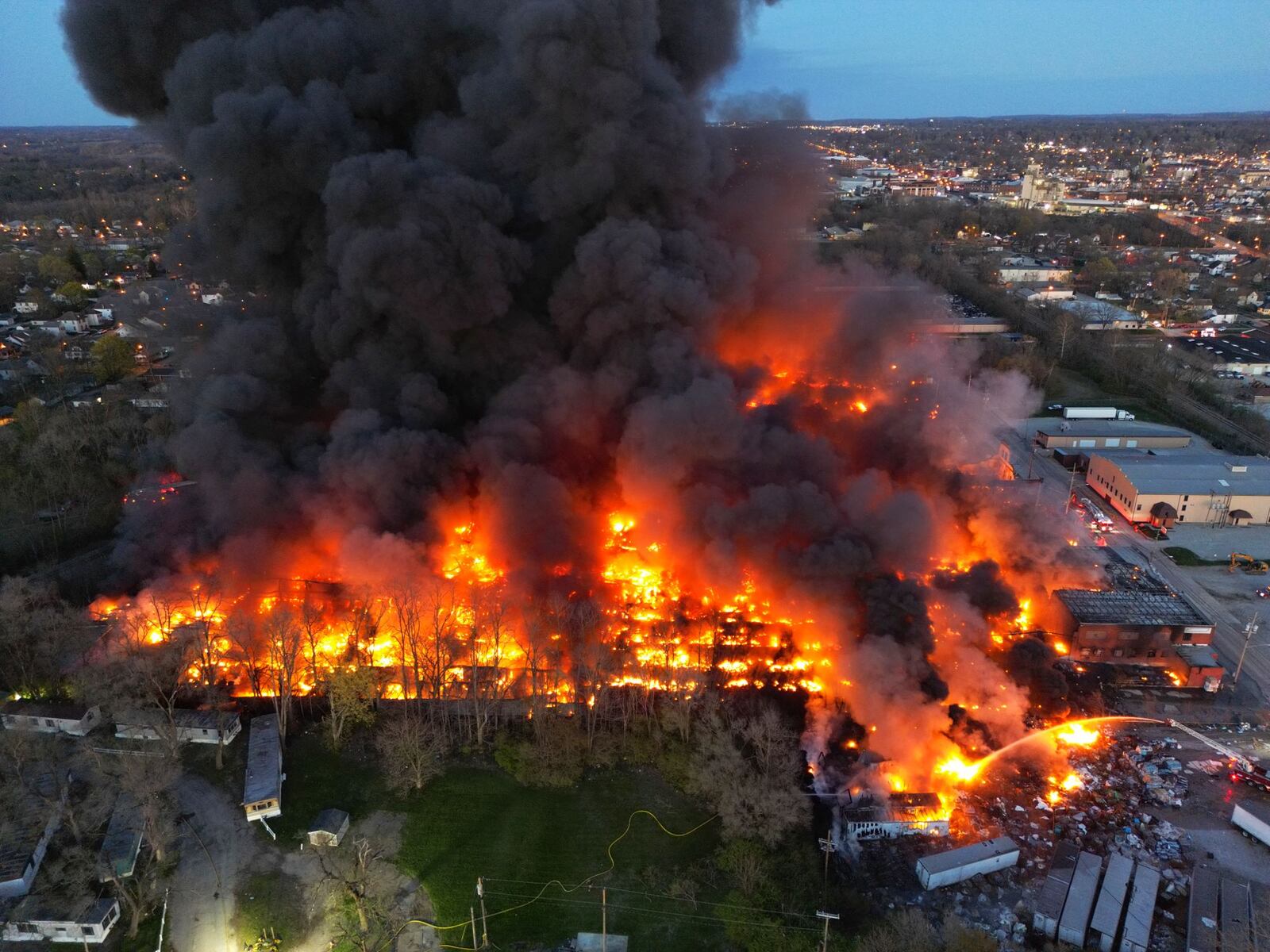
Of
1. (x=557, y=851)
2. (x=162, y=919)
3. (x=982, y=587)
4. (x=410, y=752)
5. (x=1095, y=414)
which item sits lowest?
(x=162, y=919)

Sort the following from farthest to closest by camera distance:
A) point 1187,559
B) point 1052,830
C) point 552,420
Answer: point 1187,559 < point 552,420 < point 1052,830

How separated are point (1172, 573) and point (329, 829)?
34179mm

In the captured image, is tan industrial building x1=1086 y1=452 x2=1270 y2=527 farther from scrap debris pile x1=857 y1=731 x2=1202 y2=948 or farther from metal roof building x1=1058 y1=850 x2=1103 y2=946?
metal roof building x1=1058 y1=850 x2=1103 y2=946

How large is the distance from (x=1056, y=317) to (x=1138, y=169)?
137 meters

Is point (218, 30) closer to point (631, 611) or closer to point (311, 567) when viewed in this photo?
point (311, 567)

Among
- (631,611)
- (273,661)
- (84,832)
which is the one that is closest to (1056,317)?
(631,611)

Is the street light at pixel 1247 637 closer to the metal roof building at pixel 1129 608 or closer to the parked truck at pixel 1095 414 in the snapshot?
the metal roof building at pixel 1129 608

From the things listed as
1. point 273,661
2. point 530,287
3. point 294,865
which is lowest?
point 294,865

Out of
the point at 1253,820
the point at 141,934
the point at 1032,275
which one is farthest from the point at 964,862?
the point at 1032,275

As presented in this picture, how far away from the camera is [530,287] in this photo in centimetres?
3609

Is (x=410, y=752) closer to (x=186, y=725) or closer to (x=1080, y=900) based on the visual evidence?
(x=186, y=725)

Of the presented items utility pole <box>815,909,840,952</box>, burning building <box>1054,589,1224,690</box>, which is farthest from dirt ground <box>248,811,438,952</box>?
burning building <box>1054,589,1224,690</box>

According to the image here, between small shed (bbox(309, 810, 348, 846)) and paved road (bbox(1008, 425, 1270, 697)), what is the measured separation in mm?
27711

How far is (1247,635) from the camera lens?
98.1 feet
